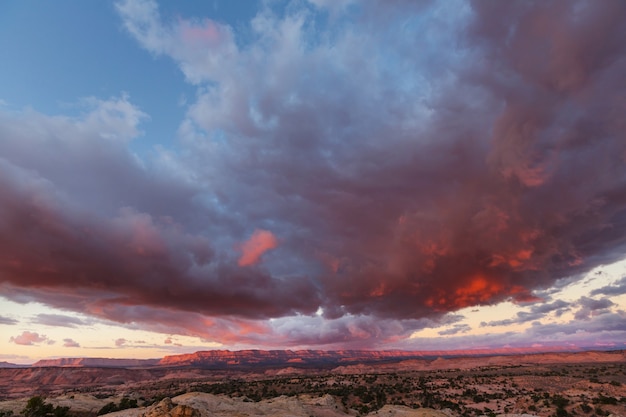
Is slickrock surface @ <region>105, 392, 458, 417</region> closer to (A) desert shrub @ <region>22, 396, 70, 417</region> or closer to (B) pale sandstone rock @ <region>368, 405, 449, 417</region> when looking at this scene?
(B) pale sandstone rock @ <region>368, 405, 449, 417</region>

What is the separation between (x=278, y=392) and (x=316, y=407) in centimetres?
6622

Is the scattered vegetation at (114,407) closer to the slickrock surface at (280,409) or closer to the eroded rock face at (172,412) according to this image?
the slickrock surface at (280,409)

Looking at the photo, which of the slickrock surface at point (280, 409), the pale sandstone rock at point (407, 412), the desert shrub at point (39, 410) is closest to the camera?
the slickrock surface at point (280, 409)

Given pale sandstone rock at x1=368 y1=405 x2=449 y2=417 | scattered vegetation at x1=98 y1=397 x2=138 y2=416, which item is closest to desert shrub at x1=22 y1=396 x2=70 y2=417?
scattered vegetation at x1=98 y1=397 x2=138 y2=416

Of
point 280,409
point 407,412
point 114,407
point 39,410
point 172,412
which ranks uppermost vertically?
point 172,412

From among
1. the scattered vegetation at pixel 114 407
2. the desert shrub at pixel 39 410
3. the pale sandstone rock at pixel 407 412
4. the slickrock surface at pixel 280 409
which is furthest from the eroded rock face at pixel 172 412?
the scattered vegetation at pixel 114 407

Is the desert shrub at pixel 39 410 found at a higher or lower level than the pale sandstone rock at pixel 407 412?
higher

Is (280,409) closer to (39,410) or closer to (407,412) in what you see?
(407,412)

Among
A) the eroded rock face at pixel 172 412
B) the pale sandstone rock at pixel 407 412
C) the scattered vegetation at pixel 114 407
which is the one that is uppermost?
the eroded rock face at pixel 172 412

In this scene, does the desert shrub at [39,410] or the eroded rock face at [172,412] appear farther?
the desert shrub at [39,410]

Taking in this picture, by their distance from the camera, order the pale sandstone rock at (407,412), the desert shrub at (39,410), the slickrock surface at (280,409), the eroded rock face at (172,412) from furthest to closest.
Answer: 1. the desert shrub at (39,410)
2. the pale sandstone rock at (407,412)
3. the slickrock surface at (280,409)
4. the eroded rock face at (172,412)

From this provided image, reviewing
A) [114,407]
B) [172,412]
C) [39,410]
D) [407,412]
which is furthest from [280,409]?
[39,410]

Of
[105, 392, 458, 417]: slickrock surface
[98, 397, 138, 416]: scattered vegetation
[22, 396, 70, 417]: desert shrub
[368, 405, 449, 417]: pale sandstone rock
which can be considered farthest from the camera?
[98, 397, 138, 416]: scattered vegetation

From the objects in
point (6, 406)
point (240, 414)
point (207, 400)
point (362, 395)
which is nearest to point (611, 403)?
point (362, 395)
